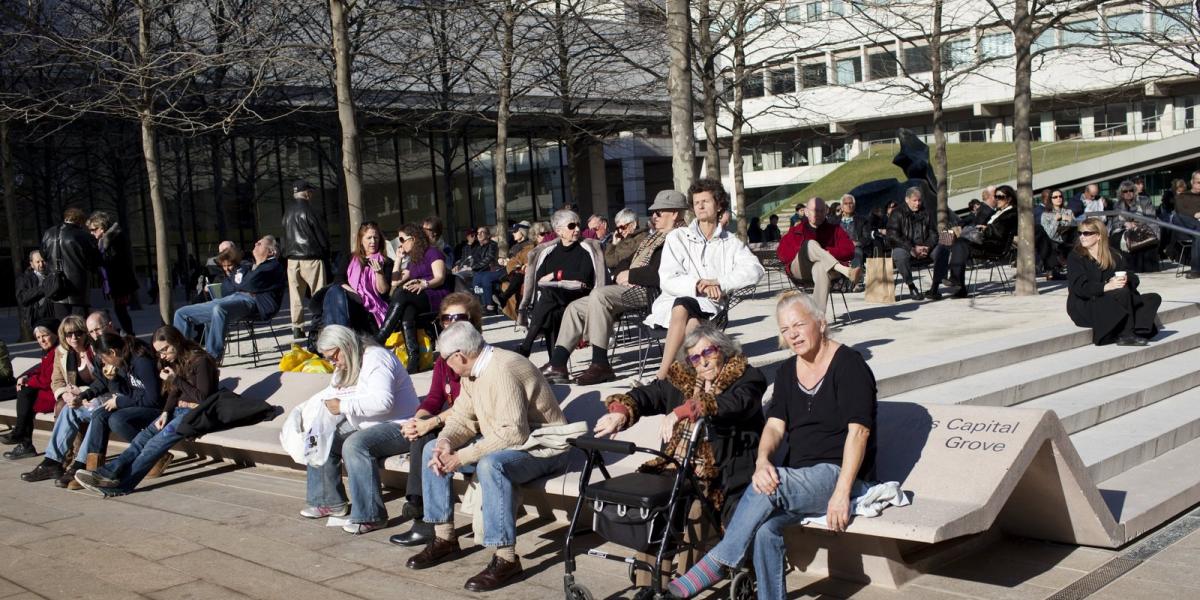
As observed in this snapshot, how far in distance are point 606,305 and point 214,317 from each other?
4.82 m

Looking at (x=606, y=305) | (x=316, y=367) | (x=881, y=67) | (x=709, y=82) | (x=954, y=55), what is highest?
(x=954, y=55)

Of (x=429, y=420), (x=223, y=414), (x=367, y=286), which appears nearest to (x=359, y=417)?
(x=429, y=420)

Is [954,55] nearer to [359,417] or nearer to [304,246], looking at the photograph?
[304,246]

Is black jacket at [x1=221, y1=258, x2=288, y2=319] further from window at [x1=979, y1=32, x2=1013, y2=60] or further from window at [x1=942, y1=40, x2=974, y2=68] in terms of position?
window at [x1=979, y1=32, x2=1013, y2=60]

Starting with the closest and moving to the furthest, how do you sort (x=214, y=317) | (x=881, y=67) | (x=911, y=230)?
(x=214, y=317), (x=911, y=230), (x=881, y=67)

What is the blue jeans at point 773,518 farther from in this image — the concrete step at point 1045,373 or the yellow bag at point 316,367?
the yellow bag at point 316,367

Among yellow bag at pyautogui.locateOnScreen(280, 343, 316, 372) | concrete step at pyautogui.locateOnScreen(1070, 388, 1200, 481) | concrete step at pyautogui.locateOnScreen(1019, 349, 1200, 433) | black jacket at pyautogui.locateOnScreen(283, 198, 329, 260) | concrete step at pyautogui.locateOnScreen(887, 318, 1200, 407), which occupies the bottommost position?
concrete step at pyautogui.locateOnScreen(1070, 388, 1200, 481)

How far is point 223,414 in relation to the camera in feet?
30.0

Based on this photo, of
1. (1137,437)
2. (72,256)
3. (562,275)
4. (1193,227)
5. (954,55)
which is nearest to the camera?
(1137,437)

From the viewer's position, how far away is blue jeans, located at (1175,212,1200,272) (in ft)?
50.8

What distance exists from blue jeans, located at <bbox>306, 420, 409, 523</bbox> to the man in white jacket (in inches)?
80.1

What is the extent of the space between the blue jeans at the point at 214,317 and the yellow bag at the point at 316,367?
5.94ft

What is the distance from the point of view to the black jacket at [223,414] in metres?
9.02

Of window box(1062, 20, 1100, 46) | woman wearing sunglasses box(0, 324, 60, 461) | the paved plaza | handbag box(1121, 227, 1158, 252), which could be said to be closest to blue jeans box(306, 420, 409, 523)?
the paved plaza
